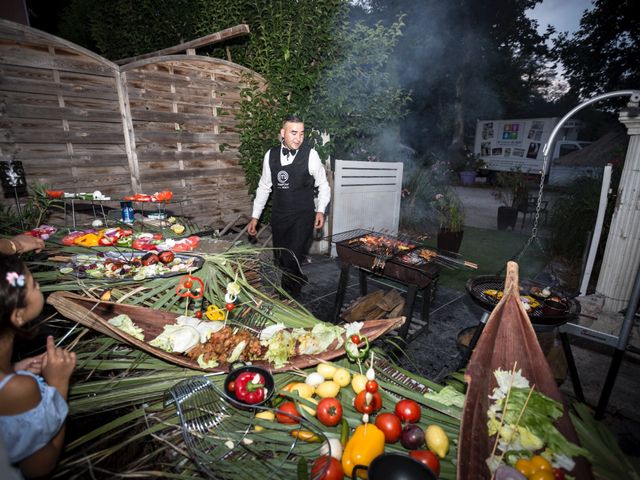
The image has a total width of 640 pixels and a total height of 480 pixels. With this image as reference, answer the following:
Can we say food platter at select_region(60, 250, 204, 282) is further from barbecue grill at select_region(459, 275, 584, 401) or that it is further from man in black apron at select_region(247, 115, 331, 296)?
barbecue grill at select_region(459, 275, 584, 401)

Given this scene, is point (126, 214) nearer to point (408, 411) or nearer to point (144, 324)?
point (144, 324)

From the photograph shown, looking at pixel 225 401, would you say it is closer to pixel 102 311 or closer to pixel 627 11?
pixel 102 311

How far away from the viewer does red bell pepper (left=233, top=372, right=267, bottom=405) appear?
153cm

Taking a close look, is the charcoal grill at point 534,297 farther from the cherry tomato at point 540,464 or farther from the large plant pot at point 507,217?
the large plant pot at point 507,217

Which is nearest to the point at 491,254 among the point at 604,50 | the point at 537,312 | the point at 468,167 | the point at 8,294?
the point at 537,312

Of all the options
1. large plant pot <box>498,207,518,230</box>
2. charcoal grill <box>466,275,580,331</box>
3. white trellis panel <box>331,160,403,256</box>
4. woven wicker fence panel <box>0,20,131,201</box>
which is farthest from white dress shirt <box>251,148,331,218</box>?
large plant pot <box>498,207,518,230</box>

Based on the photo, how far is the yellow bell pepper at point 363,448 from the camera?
1.32m

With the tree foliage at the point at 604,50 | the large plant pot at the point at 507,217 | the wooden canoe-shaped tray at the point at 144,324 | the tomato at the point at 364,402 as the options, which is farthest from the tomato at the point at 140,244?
the tree foliage at the point at 604,50

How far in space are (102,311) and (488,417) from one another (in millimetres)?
2210

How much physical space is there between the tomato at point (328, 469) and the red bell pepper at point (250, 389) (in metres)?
0.38

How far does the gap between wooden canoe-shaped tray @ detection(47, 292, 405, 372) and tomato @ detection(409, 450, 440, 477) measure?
645 millimetres

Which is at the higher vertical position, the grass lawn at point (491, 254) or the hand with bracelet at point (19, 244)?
the hand with bracelet at point (19, 244)

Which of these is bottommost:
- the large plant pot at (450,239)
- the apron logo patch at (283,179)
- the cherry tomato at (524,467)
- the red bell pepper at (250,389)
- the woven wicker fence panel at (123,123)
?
the large plant pot at (450,239)

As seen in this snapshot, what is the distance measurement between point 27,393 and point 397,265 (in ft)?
10.9
